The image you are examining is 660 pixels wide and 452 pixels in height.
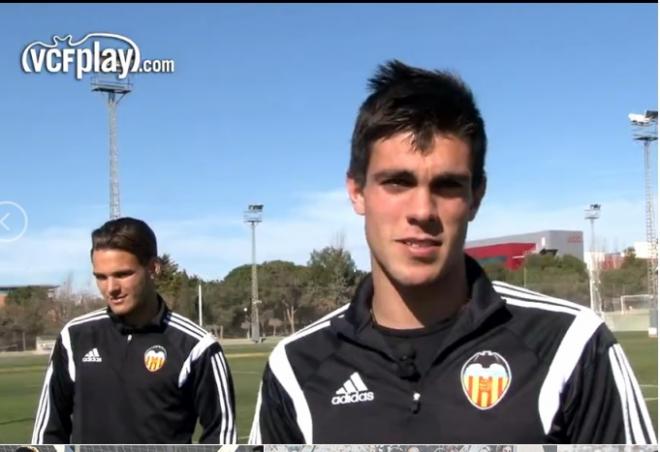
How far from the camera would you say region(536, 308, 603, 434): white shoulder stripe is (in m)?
2.23

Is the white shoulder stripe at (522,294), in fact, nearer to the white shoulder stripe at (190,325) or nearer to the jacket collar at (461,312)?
the jacket collar at (461,312)

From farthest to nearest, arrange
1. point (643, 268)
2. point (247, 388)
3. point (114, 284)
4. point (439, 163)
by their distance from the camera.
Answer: point (643, 268) → point (247, 388) → point (114, 284) → point (439, 163)

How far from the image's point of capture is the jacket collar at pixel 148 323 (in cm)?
458

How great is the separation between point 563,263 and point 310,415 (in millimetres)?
62532

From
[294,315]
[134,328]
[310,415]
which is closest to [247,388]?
[134,328]

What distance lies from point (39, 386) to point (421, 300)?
22.7 meters

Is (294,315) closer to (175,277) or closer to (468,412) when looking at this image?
(175,277)

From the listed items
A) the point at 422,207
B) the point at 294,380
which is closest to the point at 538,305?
the point at 422,207

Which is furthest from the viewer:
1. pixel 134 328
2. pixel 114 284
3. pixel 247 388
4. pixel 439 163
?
pixel 247 388

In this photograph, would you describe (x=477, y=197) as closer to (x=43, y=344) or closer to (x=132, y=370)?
(x=132, y=370)

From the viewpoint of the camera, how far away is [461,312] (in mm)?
2385

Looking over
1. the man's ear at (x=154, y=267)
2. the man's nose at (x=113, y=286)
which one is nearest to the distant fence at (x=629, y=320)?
the man's ear at (x=154, y=267)

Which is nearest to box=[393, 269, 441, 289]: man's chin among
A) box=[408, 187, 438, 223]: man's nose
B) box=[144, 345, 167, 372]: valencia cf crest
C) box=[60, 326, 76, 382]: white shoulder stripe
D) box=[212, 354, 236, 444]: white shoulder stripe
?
box=[408, 187, 438, 223]: man's nose

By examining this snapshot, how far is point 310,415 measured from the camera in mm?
2469
